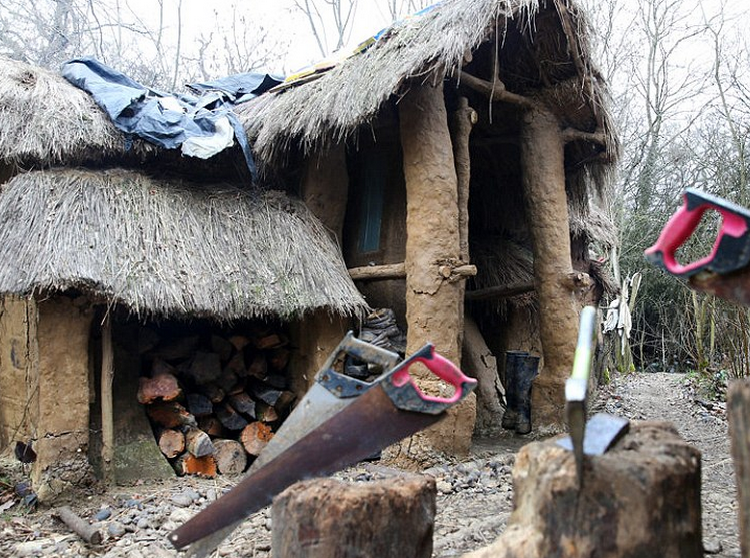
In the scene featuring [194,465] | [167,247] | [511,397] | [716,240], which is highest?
[167,247]

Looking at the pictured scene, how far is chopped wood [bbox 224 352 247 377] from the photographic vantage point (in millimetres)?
5156

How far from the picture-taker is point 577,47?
5.18 m

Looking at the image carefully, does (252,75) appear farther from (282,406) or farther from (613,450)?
(613,450)

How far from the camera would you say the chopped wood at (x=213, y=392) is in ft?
16.4

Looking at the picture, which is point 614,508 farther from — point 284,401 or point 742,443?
point 284,401

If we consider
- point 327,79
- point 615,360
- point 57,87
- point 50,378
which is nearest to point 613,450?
point 50,378

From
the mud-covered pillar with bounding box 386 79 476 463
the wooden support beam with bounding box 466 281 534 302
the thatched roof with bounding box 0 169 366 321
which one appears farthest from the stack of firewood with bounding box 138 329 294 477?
the wooden support beam with bounding box 466 281 534 302

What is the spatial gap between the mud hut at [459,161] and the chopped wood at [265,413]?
1268mm

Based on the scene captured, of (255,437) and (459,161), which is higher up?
(459,161)

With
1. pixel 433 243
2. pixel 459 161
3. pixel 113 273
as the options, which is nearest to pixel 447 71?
pixel 459 161

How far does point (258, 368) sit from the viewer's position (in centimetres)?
525

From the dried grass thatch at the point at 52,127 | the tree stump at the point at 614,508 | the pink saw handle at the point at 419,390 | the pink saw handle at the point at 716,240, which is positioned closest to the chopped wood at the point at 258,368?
the dried grass thatch at the point at 52,127

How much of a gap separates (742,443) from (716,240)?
509 millimetres

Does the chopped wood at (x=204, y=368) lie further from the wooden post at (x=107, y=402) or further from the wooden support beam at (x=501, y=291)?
the wooden support beam at (x=501, y=291)
